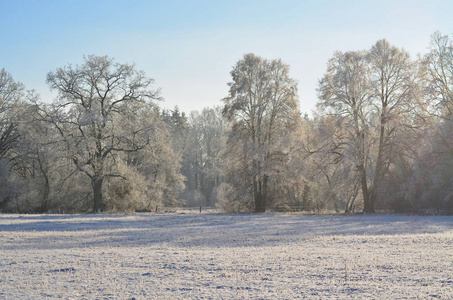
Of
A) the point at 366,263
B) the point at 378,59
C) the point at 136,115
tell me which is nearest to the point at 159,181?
the point at 136,115

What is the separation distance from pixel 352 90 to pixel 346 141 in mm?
4371

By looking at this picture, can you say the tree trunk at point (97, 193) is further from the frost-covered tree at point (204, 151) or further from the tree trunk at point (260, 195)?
the frost-covered tree at point (204, 151)

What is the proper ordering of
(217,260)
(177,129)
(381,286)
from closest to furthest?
(381,286) → (217,260) → (177,129)

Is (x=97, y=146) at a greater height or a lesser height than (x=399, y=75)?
lesser

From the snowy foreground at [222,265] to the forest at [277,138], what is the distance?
14902 millimetres

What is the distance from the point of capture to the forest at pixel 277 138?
36.0 metres

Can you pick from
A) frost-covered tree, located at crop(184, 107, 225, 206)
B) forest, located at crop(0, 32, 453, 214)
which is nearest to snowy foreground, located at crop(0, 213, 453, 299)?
forest, located at crop(0, 32, 453, 214)

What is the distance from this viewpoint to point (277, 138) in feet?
125

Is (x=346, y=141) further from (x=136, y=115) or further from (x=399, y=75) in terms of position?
(x=136, y=115)

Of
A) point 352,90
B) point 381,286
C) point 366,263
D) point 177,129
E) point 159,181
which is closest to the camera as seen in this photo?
point 381,286

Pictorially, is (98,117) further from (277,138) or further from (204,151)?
(204,151)

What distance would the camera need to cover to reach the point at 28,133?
38.8 metres

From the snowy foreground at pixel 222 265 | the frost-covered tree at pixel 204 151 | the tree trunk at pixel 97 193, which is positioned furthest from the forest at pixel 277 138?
the frost-covered tree at pixel 204 151

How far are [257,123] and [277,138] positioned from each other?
2.30 m
